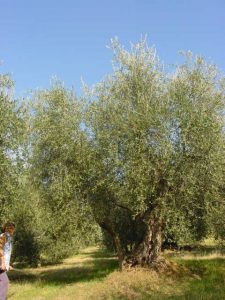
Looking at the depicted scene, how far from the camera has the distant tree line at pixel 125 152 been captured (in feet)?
71.3

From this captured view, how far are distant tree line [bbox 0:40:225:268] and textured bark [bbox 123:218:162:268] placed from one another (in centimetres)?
7

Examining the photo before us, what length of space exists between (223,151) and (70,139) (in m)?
9.24

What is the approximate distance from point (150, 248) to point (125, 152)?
23.8ft

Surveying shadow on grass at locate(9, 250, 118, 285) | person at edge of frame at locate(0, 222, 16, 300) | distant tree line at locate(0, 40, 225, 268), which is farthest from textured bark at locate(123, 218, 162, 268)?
person at edge of frame at locate(0, 222, 16, 300)

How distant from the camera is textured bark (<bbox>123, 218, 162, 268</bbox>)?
25.1 metres

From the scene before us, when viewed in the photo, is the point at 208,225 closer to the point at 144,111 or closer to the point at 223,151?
the point at 223,151

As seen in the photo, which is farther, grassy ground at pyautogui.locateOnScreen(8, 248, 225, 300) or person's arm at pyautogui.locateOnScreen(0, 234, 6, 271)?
grassy ground at pyautogui.locateOnScreen(8, 248, 225, 300)

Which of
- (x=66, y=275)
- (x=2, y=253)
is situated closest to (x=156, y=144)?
(x=2, y=253)

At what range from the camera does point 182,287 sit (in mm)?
21266

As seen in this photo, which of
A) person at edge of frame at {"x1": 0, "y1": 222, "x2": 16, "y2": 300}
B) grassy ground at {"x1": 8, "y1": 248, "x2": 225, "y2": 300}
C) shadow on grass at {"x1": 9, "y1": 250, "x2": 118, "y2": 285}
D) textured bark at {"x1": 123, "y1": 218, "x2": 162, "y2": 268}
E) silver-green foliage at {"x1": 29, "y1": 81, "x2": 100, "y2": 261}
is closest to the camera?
person at edge of frame at {"x1": 0, "y1": 222, "x2": 16, "y2": 300}

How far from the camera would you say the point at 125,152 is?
2256cm

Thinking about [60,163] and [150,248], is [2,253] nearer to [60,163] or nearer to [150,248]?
[60,163]

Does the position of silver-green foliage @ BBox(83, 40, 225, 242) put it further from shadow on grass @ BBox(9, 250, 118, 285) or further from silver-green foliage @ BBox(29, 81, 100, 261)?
shadow on grass @ BBox(9, 250, 118, 285)

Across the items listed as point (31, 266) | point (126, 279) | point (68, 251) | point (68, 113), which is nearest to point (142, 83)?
point (68, 113)
